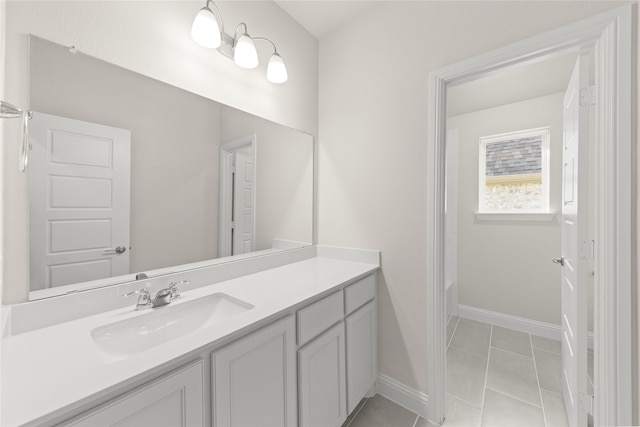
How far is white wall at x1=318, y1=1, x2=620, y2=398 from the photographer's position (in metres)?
1.43

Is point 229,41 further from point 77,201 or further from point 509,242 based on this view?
point 509,242

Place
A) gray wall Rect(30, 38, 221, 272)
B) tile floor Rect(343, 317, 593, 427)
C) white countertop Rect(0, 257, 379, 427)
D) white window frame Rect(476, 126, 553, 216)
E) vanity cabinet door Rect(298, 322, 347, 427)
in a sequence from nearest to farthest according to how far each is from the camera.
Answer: white countertop Rect(0, 257, 379, 427)
gray wall Rect(30, 38, 221, 272)
vanity cabinet door Rect(298, 322, 347, 427)
tile floor Rect(343, 317, 593, 427)
white window frame Rect(476, 126, 553, 216)

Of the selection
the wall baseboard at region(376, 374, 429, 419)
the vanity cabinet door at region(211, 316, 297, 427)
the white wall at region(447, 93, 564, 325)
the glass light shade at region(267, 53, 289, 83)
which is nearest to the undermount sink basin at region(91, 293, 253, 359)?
the vanity cabinet door at region(211, 316, 297, 427)

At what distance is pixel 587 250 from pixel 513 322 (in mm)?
1834

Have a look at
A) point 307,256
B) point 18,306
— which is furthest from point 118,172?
point 307,256

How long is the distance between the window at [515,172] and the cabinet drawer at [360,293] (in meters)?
2.00

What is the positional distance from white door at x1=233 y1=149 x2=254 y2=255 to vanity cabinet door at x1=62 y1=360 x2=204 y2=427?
82cm

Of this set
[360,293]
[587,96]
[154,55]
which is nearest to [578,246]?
[587,96]

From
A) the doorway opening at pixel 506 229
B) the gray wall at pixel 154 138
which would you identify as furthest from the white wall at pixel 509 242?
the gray wall at pixel 154 138

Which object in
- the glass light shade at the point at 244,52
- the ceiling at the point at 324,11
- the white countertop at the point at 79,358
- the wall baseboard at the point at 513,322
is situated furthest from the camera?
the wall baseboard at the point at 513,322

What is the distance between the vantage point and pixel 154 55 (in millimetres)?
1160

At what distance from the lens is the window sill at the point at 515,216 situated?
2.51 m

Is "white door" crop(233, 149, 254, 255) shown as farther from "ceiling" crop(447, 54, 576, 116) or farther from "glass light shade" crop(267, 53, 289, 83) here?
"ceiling" crop(447, 54, 576, 116)

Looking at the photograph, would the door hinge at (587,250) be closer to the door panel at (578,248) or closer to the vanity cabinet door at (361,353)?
the door panel at (578,248)
